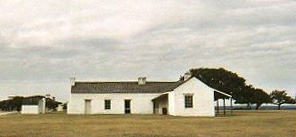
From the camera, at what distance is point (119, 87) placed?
47.6 meters

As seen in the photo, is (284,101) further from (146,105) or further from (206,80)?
(146,105)

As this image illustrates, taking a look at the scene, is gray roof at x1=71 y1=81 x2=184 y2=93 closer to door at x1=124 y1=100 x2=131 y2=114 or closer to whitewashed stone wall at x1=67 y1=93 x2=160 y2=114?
whitewashed stone wall at x1=67 y1=93 x2=160 y2=114

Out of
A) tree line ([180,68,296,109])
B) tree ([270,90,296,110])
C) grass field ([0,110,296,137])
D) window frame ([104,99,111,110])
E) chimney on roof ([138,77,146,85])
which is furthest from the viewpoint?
tree ([270,90,296,110])

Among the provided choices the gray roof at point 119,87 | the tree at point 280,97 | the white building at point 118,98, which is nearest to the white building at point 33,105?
the white building at point 118,98

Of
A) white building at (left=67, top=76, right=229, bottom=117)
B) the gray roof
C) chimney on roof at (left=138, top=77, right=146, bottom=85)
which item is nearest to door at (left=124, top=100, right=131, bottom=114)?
white building at (left=67, top=76, right=229, bottom=117)

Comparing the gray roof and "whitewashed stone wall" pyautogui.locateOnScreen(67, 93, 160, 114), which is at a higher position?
the gray roof

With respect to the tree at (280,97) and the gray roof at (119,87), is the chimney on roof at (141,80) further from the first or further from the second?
the tree at (280,97)

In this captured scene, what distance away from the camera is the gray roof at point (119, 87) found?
46688mm

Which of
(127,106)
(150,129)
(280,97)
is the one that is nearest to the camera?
(150,129)

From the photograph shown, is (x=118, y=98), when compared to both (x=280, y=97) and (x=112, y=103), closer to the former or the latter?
(x=112, y=103)

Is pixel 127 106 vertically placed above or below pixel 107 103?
below

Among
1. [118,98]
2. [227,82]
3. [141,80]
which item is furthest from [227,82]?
[118,98]

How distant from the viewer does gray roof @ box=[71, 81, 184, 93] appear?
46.7 m

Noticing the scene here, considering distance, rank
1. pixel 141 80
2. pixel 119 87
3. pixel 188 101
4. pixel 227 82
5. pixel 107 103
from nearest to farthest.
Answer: pixel 188 101
pixel 107 103
pixel 119 87
pixel 141 80
pixel 227 82
